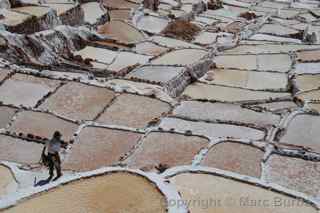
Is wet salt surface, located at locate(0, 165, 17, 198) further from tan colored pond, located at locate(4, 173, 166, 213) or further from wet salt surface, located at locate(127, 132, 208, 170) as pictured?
wet salt surface, located at locate(127, 132, 208, 170)

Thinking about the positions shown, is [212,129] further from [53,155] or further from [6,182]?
[6,182]

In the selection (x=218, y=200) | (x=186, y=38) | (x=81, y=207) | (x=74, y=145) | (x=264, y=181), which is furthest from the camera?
(x=186, y=38)

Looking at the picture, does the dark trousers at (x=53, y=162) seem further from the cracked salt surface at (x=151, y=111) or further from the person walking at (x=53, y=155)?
the cracked salt surface at (x=151, y=111)

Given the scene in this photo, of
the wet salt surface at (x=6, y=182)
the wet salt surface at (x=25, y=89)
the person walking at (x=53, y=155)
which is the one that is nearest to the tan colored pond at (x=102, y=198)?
the person walking at (x=53, y=155)

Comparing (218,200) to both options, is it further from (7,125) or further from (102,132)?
(7,125)

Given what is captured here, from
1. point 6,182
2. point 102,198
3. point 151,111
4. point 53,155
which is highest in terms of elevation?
point 102,198

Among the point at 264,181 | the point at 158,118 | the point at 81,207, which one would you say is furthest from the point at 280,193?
the point at 158,118

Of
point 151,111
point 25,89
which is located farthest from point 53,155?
point 25,89

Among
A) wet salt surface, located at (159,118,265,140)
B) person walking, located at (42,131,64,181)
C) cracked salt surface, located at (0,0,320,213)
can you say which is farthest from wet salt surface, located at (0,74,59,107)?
person walking, located at (42,131,64,181)
